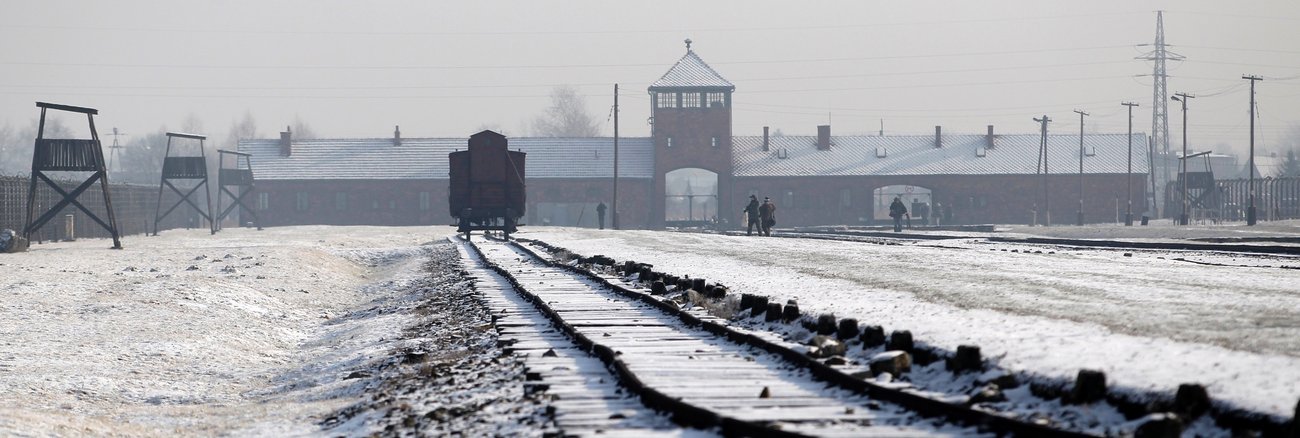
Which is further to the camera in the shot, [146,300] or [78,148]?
[78,148]

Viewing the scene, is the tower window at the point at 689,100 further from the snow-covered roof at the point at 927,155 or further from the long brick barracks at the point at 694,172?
the snow-covered roof at the point at 927,155

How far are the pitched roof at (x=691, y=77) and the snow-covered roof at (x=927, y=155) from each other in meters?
4.73

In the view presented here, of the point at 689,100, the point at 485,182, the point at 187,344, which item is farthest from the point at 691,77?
the point at 187,344

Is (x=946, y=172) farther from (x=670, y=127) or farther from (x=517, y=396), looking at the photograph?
(x=517, y=396)

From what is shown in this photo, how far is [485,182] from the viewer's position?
38781mm

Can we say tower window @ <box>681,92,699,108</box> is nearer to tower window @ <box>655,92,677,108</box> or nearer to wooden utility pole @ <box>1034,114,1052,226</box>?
tower window @ <box>655,92,677,108</box>

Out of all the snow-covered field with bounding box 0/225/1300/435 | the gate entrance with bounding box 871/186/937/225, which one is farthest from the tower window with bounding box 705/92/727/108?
the snow-covered field with bounding box 0/225/1300/435

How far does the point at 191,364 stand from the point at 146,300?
5364 millimetres

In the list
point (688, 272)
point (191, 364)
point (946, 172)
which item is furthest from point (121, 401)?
point (946, 172)

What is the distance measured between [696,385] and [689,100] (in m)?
64.9

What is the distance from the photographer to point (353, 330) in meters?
15.1

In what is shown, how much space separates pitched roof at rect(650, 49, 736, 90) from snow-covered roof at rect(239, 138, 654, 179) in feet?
11.9

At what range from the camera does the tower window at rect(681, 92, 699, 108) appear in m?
71.4

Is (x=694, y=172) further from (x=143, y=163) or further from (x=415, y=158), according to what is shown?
(x=143, y=163)
